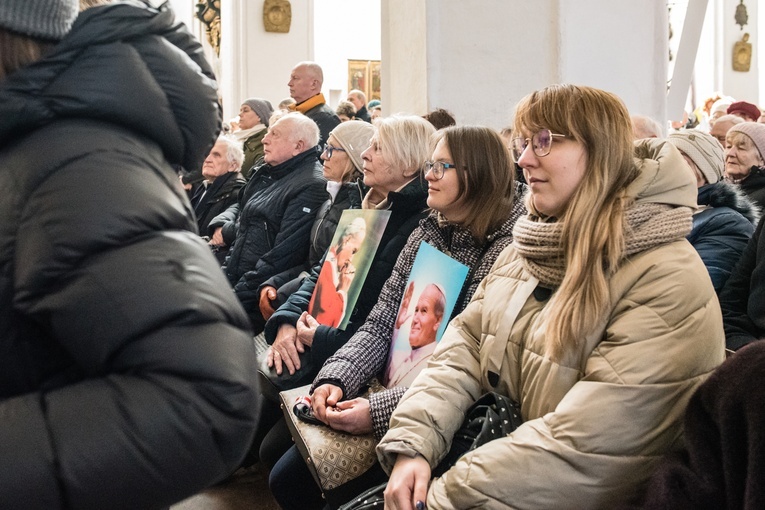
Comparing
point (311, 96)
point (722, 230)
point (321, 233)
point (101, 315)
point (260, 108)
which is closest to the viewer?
point (101, 315)

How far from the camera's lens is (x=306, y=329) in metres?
3.37

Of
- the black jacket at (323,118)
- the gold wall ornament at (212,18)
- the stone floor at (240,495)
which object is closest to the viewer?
the stone floor at (240,495)

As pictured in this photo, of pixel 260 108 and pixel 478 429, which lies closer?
pixel 478 429

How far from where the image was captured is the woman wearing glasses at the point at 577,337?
1.81 metres

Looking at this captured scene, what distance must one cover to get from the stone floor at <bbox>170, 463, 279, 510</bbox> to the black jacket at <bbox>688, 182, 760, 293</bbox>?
6.77 feet

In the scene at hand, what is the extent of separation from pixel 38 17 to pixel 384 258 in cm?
231

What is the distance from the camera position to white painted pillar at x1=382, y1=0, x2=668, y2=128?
4.48 metres

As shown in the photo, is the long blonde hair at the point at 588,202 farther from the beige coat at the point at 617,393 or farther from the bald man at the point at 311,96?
the bald man at the point at 311,96

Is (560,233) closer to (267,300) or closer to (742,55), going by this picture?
(267,300)

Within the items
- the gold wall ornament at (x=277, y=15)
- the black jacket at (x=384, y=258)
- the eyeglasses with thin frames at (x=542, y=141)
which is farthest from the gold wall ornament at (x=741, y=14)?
the eyeglasses with thin frames at (x=542, y=141)

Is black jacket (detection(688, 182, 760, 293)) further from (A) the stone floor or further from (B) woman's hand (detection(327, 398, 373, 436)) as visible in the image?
(A) the stone floor

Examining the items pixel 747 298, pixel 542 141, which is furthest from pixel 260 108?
pixel 542 141

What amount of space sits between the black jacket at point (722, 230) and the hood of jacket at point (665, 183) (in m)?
1.23

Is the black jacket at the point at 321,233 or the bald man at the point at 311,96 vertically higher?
the bald man at the point at 311,96
